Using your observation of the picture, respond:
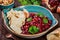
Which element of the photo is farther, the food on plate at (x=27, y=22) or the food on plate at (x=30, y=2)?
the food on plate at (x=30, y=2)

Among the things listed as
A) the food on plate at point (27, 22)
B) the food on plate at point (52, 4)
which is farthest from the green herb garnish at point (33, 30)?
the food on plate at point (52, 4)

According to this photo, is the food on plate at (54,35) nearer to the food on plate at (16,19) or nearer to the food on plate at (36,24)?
the food on plate at (36,24)

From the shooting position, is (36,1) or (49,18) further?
(36,1)

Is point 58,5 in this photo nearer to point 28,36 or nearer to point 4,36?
point 28,36

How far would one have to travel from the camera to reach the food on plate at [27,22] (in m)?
1.07

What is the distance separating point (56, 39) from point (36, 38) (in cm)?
15

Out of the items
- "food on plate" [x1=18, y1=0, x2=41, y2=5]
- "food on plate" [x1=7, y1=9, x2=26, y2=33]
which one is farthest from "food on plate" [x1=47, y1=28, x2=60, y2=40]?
"food on plate" [x1=18, y1=0, x2=41, y2=5]

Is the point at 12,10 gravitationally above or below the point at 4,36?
above

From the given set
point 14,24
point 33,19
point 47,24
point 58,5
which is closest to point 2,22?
point 14,24

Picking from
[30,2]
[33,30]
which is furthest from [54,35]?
[30,2]

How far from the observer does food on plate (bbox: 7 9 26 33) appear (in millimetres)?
1077

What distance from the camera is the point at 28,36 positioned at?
1017mm

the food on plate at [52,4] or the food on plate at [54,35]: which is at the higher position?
the food on plate at [52,4]

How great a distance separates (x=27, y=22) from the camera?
113 centimetres
